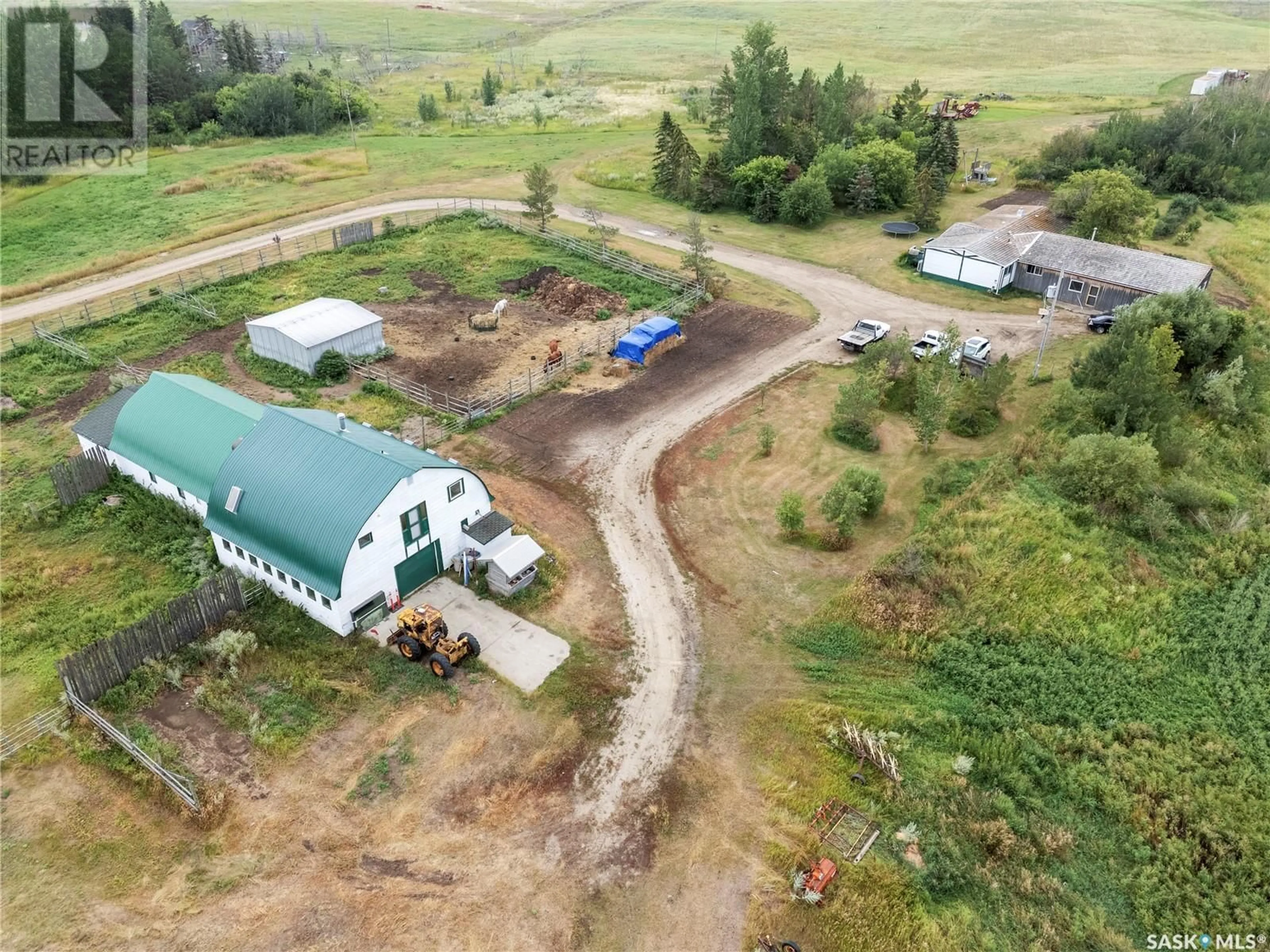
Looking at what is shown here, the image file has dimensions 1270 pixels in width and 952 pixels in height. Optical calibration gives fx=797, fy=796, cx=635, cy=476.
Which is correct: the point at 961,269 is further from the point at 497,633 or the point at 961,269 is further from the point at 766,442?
the point at 497,633

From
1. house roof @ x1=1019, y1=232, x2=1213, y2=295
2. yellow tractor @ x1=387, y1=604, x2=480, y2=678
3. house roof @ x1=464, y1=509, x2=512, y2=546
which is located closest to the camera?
yellow tractor @ x1=387, y1=604, x2=480, y2=678

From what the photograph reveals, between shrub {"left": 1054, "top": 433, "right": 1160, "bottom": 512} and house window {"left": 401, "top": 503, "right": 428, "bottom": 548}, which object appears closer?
house window {"left": 401, "top": 503, "right": 428, "bottom": 548}

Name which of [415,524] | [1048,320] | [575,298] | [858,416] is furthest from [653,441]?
[1048,320]

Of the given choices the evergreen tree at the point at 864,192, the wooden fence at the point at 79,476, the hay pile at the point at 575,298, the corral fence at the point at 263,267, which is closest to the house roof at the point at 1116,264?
the evergreen tree at the point at 864,192

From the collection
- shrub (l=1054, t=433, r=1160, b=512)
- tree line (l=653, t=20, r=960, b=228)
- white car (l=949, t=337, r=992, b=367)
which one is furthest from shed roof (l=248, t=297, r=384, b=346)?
tree line (l=653, t=20, r=960, b=228)

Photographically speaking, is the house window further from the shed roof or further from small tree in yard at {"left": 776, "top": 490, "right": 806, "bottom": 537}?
the shed roof

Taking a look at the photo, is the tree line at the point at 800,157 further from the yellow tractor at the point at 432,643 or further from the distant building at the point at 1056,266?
the yellow tractor at the point at 432,643
